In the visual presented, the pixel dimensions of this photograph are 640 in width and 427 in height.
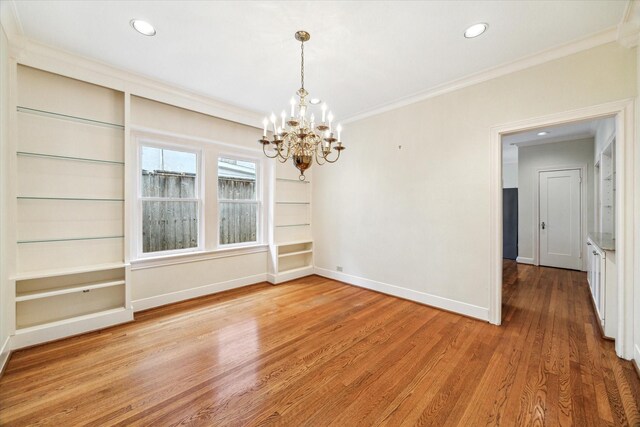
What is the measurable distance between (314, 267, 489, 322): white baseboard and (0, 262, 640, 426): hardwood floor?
130mm

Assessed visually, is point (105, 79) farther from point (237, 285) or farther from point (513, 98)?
point (513, 98)

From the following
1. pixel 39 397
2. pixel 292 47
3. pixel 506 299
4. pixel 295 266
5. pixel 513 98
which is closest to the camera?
pixel 39 397

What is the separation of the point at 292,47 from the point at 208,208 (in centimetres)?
256

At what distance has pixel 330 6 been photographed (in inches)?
81.7

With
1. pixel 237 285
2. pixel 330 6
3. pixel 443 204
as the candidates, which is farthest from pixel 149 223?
pixel 443 204

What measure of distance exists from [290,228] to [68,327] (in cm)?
324

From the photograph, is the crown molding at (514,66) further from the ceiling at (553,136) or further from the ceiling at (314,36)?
the ceiling at (553,136)

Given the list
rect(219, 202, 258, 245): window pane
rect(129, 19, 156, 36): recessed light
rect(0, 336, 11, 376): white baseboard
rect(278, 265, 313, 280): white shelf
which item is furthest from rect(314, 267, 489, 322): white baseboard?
rect(129, 19, 156, 36): recessed light

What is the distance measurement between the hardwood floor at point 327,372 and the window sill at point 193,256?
604 millimetres

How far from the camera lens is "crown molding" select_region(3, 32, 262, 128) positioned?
2530mm

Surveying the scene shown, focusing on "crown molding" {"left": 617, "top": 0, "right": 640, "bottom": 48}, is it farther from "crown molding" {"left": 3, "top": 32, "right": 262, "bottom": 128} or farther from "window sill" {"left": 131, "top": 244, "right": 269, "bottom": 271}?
"window sill" {"left": 131, "top": 244, "right": 269, "bottom": 271}

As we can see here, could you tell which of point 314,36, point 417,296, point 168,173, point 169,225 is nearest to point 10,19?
point 168,173

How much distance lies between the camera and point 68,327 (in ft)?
8.85

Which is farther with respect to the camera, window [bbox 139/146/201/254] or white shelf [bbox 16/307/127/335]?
window [bbox 139/146/201/254]
